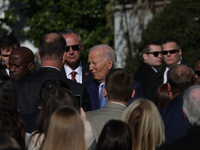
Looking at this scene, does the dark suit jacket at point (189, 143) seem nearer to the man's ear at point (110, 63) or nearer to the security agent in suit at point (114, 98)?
the security agent in suit at point (114, 98)

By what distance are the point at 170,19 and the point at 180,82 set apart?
16.8ft

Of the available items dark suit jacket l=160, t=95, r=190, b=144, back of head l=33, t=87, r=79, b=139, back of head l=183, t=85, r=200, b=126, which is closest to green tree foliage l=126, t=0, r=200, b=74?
dark suit jacket l=160, t=95, r=190, b=144

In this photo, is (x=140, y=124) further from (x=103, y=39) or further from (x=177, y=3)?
(x=103, y=39)

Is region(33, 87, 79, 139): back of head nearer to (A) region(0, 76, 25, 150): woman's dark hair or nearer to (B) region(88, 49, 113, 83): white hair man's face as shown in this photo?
(A) region(0, 76, 25, 150): woman's dark hair

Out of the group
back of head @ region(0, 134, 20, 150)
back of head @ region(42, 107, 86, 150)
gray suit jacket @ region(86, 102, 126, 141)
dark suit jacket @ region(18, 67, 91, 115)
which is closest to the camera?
back of head @ region(0, 134, 20, 150)

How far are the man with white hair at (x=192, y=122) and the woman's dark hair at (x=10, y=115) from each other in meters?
1.13

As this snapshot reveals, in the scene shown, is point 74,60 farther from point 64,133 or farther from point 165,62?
point 64,133

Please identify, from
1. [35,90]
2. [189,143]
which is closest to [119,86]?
[35,90]

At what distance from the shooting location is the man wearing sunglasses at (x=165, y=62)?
571cm

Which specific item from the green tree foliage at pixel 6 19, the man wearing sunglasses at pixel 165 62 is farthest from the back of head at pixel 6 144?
the green tree foliage at pixel 6 19

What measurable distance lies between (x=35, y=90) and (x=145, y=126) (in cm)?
125

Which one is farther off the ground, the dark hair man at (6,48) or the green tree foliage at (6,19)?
the green tree foliage at (6,19)

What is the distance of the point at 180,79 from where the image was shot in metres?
3.53

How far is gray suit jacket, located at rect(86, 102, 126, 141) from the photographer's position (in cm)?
305
